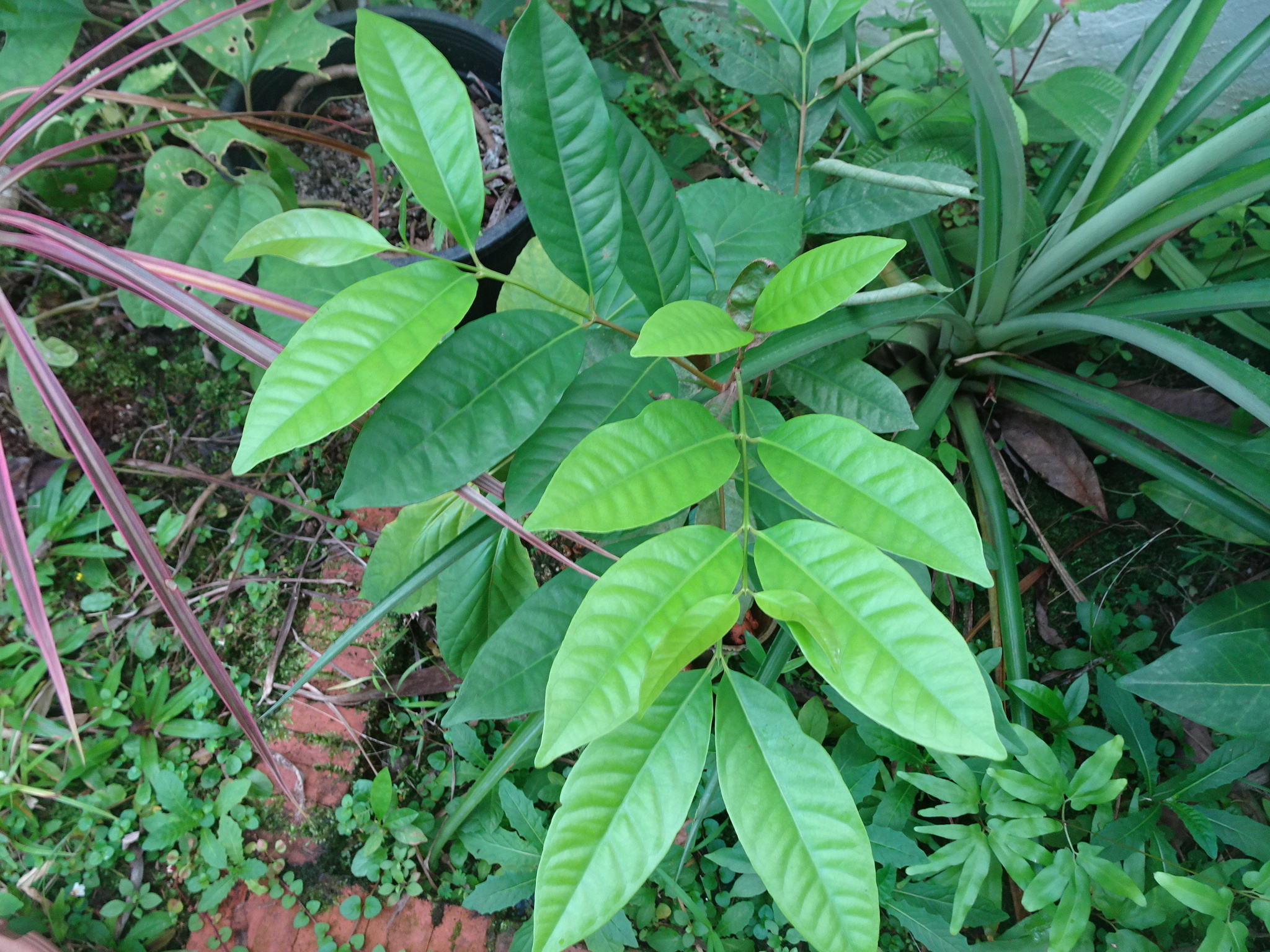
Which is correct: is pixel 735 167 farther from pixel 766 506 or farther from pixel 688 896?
pixel 688 896

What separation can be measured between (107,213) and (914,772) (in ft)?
6.15

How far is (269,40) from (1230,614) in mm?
1828

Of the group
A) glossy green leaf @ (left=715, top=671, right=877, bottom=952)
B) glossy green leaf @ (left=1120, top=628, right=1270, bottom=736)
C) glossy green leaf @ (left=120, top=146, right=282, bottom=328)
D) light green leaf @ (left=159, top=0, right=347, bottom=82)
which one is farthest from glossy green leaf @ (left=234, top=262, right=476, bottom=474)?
glossy green leaf @ (left=1120, top=628, right=1270, bottom=736)

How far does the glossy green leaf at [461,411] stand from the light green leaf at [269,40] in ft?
3.03

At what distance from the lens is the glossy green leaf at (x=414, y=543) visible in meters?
1.06

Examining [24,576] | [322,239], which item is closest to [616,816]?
[322,239]

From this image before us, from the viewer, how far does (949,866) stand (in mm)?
1000

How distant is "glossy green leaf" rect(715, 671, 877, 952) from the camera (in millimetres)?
472

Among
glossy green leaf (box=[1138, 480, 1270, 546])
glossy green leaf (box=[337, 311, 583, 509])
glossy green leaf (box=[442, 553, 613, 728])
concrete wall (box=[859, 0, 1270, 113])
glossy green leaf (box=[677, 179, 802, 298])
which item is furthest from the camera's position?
concrete wall (box=[859, 0, 1270, 113])

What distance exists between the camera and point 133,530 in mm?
751

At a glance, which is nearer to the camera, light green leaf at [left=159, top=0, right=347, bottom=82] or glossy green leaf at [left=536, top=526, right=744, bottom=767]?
glossy green leaf at [left=536, top=526, right=744, bottom=767]

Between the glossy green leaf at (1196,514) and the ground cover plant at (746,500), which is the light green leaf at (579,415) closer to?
the ground cover plant at (746,500)

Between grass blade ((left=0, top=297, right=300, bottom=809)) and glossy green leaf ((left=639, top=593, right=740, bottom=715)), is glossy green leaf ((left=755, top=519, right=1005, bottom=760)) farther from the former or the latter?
grass blade ((left=0, top=297, right=300, bottom=809))

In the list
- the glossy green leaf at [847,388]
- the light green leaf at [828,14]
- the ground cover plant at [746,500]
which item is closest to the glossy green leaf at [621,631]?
the ground cover plant at [746,500]
